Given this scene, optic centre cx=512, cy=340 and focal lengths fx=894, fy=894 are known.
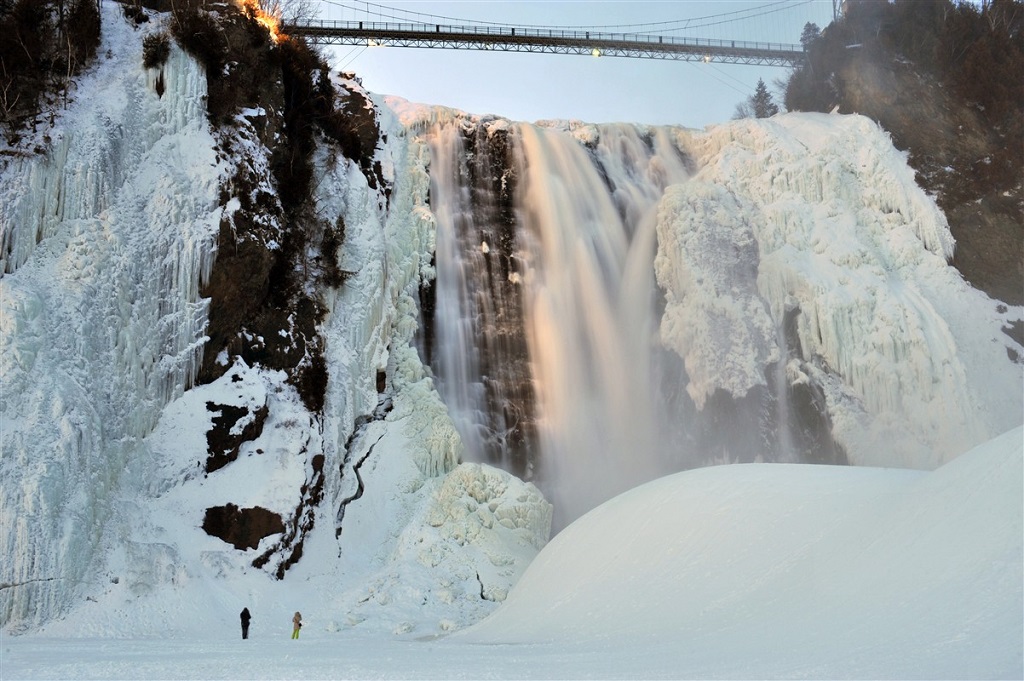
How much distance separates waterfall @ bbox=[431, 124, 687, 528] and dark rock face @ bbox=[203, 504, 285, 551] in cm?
510

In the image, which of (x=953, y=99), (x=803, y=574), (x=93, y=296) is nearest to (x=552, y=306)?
(x=93, y=296)

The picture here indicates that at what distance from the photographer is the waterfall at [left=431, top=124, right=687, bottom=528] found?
20.6 m

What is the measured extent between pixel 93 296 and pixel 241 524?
485 cm

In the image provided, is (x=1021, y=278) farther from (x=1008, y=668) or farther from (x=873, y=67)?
(x=1008, y=668)

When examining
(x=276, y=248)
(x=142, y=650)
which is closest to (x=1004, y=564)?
(x=142, y=650)

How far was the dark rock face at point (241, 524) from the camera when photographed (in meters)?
15.9

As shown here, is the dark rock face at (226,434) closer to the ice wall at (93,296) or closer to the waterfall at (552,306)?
the ice wall at (93,296)

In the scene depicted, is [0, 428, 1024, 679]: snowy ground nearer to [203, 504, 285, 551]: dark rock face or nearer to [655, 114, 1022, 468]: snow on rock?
[203, 504, 285, 551]: dark rock face

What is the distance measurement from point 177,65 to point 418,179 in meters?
6.87

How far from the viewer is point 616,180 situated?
84.9 ft

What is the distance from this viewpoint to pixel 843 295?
74.1 feet

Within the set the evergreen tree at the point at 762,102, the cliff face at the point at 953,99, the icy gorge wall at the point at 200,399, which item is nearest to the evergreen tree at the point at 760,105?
the evergreen tree at the point at 762,102

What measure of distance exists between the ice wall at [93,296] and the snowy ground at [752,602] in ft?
5.15

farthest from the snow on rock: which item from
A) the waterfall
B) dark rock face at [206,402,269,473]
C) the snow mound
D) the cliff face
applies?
dark rock face at [206,402,269,473]
